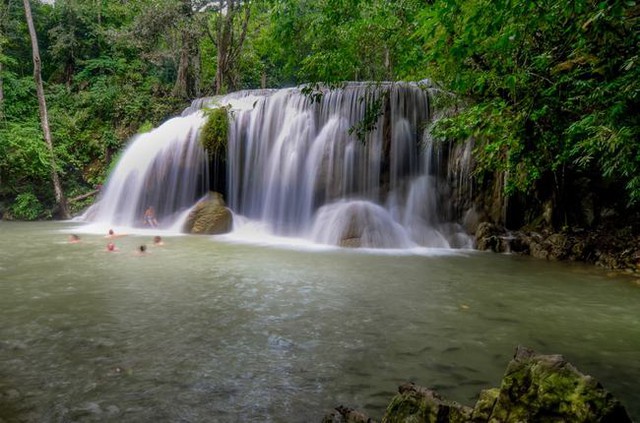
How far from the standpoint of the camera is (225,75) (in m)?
25.6

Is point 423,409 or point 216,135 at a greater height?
point 216,135

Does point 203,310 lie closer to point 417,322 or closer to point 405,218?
point 417,322

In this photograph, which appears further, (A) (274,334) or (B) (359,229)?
(B) (359,229)

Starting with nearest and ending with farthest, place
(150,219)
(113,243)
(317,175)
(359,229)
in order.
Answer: (113,243), (359,229), (317,175), (150,219)

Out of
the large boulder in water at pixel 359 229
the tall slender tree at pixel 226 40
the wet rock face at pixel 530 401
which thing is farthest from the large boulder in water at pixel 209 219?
the wet rock face at pixel 530 401

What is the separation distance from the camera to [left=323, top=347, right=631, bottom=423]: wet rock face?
6.44 ft

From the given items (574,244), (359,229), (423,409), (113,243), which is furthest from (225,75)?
(423,409)

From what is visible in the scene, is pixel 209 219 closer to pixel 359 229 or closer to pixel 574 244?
pixel 359 229

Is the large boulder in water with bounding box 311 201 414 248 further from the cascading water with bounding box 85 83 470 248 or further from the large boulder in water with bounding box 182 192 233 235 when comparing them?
the large boulder in water with bounding box 182 192 233 235

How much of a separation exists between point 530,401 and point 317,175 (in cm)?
1314

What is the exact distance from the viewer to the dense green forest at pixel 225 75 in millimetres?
4637

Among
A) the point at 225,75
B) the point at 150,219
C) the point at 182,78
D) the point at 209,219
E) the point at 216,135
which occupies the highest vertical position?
the point at 225,75

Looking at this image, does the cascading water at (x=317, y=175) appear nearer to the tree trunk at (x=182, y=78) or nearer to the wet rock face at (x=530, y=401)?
the tree trunk at (x=182, y=78)

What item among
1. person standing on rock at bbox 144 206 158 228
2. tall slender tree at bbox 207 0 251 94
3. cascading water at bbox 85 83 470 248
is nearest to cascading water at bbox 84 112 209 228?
cascading water at bbox 85 83 470 248
